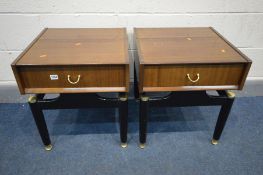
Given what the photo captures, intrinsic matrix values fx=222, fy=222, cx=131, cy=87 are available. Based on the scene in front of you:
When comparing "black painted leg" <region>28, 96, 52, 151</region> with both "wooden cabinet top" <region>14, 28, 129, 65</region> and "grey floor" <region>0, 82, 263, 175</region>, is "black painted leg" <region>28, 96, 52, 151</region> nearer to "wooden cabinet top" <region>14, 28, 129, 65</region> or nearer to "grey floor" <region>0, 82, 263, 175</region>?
"grey floor" <region>0, 82, 263, 175</region>

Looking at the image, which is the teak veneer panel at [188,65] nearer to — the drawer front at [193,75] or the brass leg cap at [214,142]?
the drawer front at [193,75]

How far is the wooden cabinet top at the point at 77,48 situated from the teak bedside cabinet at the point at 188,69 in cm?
10

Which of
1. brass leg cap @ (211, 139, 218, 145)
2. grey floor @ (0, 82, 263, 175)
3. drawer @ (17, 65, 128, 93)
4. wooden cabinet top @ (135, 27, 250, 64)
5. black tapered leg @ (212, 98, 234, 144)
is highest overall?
wooden cabinet top @ (135, 27, 250, 64)

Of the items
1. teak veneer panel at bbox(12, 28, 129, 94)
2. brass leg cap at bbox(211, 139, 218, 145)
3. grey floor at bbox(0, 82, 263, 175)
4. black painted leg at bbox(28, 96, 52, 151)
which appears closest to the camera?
teak veneer panel at bbox(12, 28, 129, 94)

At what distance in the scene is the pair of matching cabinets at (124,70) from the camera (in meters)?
0.88

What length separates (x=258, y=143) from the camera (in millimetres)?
1271

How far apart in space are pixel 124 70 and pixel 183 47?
0.31 meters

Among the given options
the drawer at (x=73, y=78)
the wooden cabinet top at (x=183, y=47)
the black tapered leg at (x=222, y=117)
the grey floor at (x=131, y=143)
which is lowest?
the grey floor at (x=131, y=143)

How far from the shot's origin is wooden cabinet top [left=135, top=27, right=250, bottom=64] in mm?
893

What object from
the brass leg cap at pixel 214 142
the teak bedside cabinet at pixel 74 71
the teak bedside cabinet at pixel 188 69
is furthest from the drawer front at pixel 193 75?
the brass leg cap at pixel 214 142

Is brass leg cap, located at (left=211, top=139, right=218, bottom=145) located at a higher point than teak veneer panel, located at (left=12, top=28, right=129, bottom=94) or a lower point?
lower

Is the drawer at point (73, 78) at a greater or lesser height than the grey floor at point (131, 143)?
greater

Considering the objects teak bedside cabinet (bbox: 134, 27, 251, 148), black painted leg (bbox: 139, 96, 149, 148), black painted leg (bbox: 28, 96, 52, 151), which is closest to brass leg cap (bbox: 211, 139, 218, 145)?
teak bedside cabinet (bbox: 134, 27, 251, 148)

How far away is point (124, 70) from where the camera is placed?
2.91ft
